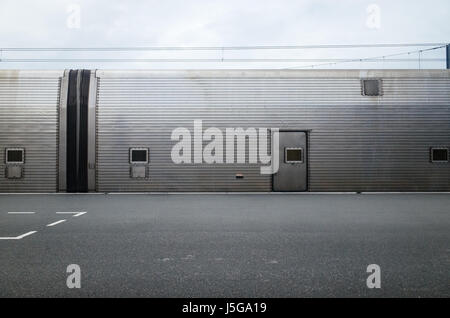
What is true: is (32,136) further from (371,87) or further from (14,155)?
(371,87)

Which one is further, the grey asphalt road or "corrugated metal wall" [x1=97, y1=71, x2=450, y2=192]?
"corrugated metal wall" [x1=97, y1=71, x2=450, y2=192]

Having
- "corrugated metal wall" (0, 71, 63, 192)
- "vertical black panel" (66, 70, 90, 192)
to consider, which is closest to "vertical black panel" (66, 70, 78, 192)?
"vertical black panel" (66, 70, 90, 192)

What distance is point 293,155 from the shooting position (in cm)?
1287

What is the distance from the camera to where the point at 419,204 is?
9.86 m

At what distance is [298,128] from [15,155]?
31.6 ft

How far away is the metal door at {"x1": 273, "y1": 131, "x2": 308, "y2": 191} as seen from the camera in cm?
1284

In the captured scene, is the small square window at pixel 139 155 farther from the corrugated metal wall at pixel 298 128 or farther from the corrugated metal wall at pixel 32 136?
the corrugated metal wall at pixel 32 136

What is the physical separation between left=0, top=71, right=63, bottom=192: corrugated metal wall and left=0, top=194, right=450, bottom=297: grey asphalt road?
11.8 feet

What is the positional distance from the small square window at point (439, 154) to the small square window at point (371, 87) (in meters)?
2.73

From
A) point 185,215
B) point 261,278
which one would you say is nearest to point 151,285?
point 261,278

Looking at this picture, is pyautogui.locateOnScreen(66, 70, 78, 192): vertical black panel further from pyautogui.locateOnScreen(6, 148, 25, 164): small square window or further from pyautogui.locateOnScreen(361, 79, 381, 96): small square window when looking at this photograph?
pyautogui.locateOnScreen(361, 79, 381, 96): small square window

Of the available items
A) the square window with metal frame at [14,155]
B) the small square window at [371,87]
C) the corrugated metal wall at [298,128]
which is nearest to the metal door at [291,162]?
the corrugated metal wall at [298,128]
